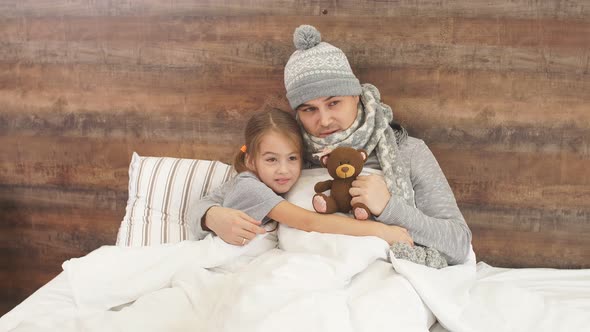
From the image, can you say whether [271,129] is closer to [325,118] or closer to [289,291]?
[325,118]

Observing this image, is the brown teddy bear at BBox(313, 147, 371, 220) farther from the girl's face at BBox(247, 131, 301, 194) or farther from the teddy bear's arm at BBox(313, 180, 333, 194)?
the girl's face at BBox(247, 131, 301, 194)

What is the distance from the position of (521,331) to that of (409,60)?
2.89 ft

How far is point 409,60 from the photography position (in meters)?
1.65

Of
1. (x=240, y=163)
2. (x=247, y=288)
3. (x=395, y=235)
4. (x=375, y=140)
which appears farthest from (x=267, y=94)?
(x=247, y=288)

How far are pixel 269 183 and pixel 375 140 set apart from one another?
337 millimetres

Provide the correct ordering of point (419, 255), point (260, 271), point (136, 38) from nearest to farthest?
1. point (260, 271)
2. point (419, 255)
3. point (136, 38)

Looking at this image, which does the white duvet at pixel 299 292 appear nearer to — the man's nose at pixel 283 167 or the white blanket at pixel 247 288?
the white blanket at pixel 247 288

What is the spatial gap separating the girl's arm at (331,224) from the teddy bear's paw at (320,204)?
0.02 meters

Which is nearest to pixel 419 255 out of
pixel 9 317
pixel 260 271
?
pixel 260 271

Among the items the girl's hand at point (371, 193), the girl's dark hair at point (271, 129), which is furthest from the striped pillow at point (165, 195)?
the girl's hand at point (371, 193)

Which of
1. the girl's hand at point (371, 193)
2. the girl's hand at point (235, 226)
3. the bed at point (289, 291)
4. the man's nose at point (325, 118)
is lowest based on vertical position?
the bed at point (289, 291)

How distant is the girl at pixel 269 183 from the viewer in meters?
1.39

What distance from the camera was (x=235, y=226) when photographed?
4.63ft

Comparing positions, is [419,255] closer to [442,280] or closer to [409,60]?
[442,280]
